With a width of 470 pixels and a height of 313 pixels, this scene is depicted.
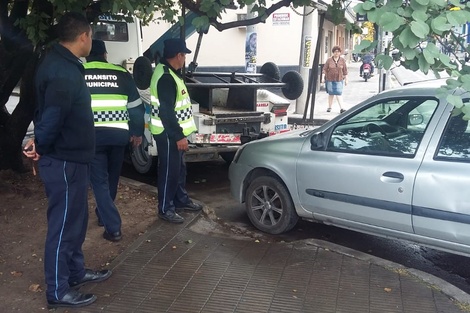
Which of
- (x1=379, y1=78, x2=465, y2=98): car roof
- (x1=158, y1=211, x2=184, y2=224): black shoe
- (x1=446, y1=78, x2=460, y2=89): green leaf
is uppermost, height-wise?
(x1=446, y1=78, x2=460, y2=89): green leaf

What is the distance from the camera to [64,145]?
3.41m

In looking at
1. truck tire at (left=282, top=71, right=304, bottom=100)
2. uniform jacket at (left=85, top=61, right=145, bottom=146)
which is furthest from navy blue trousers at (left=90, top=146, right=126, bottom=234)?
truck tire at (left=282, top=71, right=304, bottom=100)

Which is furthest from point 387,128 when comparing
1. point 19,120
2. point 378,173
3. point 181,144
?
point 19,120

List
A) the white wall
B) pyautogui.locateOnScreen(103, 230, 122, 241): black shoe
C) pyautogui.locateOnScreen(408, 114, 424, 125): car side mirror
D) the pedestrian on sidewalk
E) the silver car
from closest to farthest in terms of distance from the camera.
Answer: the silver car
pyautogui.locateOnScreen(408, 114, 424, 125): car side mirror
pyautogui.locateOnScreen(103, 230, 122, 241): black shoe
the pedestrian on sidewalk
the white wall

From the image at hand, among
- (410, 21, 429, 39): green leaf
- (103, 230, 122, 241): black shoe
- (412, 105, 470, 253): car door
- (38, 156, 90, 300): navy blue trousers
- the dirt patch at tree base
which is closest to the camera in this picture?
(410, 21, 429, 39): green leaf

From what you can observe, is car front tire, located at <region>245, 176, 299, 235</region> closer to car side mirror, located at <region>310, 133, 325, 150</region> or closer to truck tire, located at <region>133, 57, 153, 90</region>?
car side mirror, located at <region>310, 133, 325, 150</region>

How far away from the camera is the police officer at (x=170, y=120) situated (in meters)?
5.08

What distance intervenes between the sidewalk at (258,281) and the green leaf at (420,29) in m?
2.06

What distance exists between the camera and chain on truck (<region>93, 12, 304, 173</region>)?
691 cm

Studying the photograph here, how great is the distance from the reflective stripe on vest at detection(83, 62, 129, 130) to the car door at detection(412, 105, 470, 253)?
8.32 ft

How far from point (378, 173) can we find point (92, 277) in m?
2.42

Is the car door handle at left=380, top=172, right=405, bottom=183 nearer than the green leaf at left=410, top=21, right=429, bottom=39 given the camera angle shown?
No

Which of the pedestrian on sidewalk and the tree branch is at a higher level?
the tree branch

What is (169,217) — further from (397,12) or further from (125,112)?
(397,12)
